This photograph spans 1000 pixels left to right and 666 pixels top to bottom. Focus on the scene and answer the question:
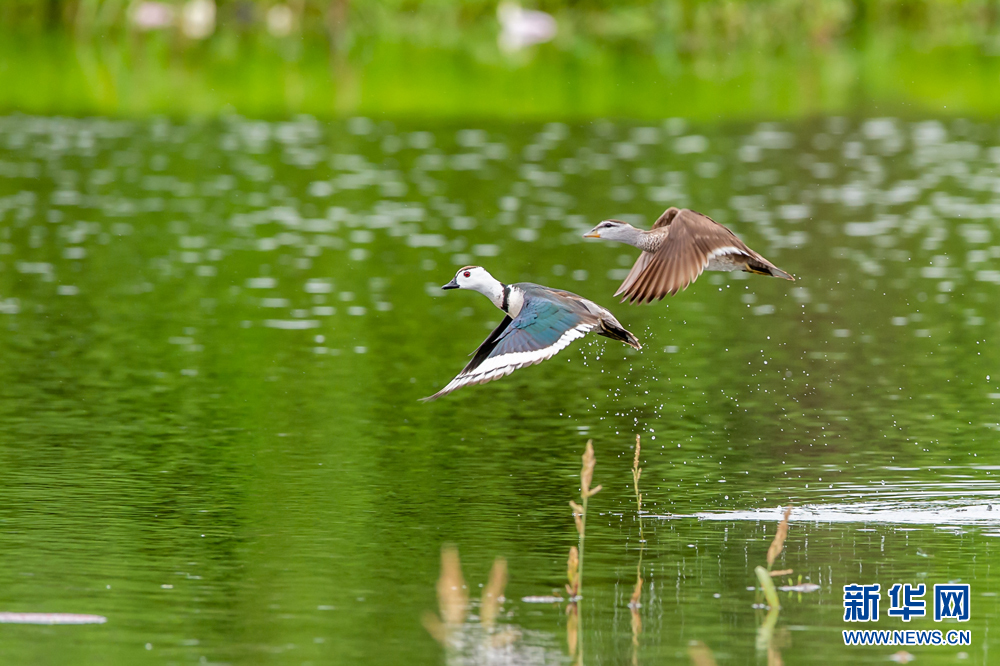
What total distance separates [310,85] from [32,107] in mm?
9642

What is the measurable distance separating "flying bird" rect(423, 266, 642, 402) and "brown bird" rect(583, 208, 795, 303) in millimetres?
313

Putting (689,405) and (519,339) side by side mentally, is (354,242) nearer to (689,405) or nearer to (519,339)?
(689,405)

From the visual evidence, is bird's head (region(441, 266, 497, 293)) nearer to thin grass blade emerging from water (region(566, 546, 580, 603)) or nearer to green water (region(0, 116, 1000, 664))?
green water (region(0, 116, 1000, 664))

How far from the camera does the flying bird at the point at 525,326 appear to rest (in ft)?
41.2

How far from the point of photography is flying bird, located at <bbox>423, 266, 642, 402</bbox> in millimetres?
12555

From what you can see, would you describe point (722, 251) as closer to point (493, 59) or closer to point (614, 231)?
point (614, 231)

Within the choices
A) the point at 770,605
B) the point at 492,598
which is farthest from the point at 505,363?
the point at 770,605

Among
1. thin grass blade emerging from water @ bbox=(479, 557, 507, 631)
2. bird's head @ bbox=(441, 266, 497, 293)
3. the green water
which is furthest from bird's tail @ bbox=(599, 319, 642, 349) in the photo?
thin grass blade emerging from water @ bbox=(479, 557, 507, 631)

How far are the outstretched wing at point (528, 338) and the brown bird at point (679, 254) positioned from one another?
44 centimetres

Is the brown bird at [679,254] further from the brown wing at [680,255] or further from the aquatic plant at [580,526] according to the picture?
the aquatic plant at [580,526]

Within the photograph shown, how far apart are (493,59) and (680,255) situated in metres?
52.8

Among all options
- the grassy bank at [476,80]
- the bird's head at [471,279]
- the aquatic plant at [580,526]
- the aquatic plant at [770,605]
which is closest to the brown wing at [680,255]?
the bird's head at [471,279]

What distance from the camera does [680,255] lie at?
13539 mm

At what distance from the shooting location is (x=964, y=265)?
2777 cm
